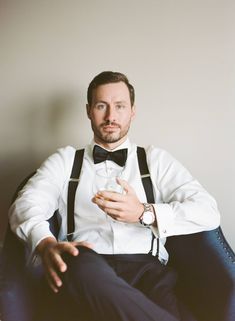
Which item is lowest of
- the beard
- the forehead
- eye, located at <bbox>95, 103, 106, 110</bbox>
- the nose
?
the beard

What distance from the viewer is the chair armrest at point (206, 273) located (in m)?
1.20

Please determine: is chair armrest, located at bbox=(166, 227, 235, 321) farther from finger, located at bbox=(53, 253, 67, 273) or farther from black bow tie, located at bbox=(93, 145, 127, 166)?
finger, located at bbox=(53, 253, 67, 273)

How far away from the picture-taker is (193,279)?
53.6 inches

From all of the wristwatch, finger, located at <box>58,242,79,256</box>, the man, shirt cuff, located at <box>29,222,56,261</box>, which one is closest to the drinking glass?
the man

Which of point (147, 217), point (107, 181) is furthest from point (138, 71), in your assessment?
point (147, 217)

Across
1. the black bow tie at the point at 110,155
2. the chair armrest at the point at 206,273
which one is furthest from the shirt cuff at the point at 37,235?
the chair armrest at the point at 206,273

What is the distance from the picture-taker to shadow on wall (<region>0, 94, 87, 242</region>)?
1962 millimetres

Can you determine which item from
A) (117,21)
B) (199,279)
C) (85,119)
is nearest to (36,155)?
(85,119)

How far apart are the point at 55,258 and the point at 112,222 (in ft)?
1.43

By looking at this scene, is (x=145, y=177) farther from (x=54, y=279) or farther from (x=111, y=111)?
(x=54, y=279)

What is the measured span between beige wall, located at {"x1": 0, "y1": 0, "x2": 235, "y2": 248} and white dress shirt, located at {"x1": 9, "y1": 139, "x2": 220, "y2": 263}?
347mm

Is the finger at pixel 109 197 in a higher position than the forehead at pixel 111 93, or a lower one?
lower

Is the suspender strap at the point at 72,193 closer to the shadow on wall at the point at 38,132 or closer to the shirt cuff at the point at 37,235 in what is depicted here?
Answer: the shirt cuff at the point at 37,235

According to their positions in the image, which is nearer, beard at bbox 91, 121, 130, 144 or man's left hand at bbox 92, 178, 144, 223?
man's left hand at bbox 92, 178, 144, 223
